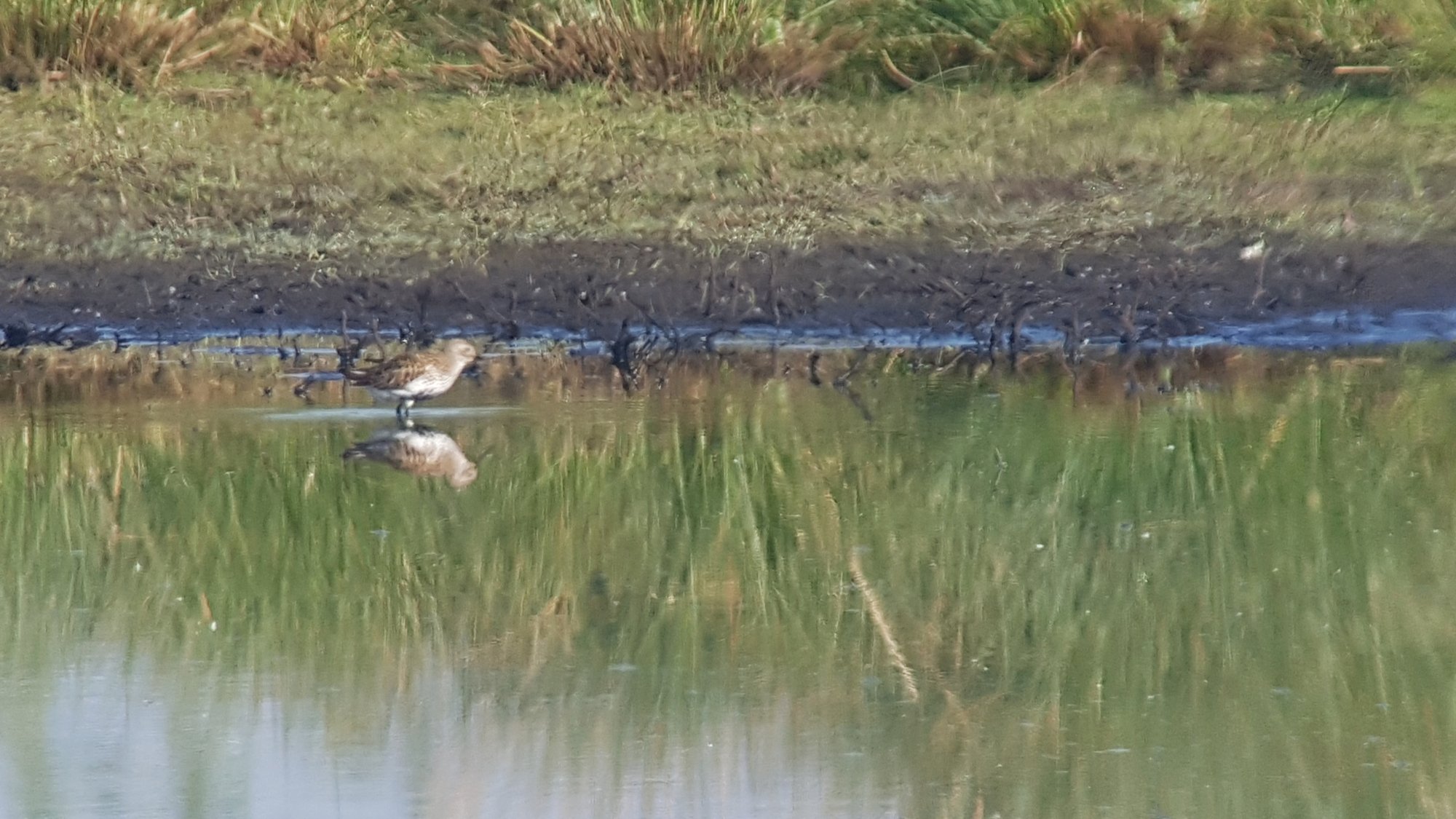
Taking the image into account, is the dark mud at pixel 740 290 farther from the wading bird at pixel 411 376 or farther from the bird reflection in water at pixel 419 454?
the bird reflection in water at pixel 419 454

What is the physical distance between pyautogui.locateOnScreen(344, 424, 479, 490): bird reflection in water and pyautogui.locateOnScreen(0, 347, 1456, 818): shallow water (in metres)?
0.03

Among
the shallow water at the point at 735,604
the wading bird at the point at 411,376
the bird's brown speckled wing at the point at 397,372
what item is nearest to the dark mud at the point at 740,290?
the shallow water at the point at 735,604

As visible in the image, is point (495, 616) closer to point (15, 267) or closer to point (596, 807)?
point (596, 807)

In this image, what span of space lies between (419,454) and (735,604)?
2.02m

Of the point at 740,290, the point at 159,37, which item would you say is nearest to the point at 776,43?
the point at 740,290

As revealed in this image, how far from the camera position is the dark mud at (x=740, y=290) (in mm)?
9602

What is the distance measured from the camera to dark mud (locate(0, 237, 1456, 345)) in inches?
378

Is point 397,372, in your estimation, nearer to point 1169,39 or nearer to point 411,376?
point 411,376

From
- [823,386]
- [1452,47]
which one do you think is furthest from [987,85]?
[823,386]

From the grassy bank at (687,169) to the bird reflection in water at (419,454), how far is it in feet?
8.38

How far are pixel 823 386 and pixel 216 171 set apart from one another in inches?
138

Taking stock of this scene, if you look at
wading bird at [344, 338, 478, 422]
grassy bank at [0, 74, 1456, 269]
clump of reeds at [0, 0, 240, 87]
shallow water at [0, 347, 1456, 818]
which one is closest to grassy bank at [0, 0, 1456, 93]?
clump of reeds at [0, 0, 240, 87]

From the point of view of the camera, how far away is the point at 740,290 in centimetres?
977

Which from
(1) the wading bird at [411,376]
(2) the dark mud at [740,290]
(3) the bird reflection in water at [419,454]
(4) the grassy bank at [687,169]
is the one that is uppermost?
(4) the grassy bank at [687,169]
